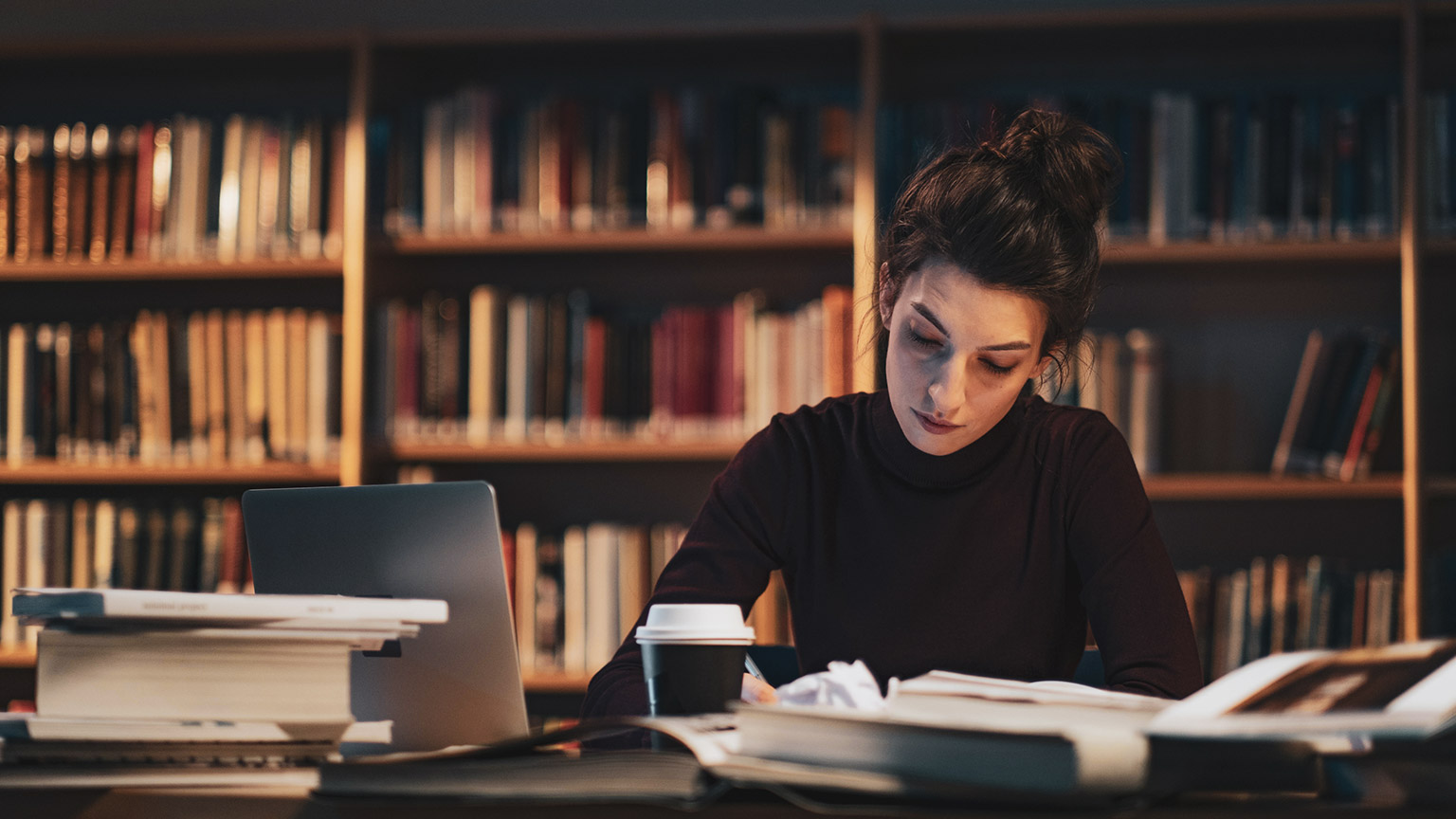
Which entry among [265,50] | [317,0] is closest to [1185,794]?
[265,50]

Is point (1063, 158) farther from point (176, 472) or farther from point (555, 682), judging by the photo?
point (176, 472)

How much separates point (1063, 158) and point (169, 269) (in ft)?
6.94

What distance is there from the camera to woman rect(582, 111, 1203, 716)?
3.83 feet

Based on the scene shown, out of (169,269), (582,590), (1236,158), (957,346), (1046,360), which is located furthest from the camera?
(169,269)

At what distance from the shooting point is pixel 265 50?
2.76 m

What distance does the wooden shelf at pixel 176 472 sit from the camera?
2594 mm

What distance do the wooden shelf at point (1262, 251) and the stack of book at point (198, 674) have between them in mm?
1962

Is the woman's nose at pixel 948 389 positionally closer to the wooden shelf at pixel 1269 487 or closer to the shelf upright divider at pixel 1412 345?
the wooden shelf at pixel 1269 487

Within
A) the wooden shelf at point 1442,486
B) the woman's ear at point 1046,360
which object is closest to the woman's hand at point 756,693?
the woman's ear at point 1046,360

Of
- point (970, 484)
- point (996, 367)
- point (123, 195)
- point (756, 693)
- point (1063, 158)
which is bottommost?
point (756, 693)

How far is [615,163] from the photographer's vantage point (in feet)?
8.53

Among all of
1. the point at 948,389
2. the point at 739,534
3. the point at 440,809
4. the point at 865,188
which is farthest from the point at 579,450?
the point at 440,809

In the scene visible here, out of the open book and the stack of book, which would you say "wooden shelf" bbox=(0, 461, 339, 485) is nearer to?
the stack of book

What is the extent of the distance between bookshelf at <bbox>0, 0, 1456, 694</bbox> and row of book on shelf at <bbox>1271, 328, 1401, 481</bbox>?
0.14ft
